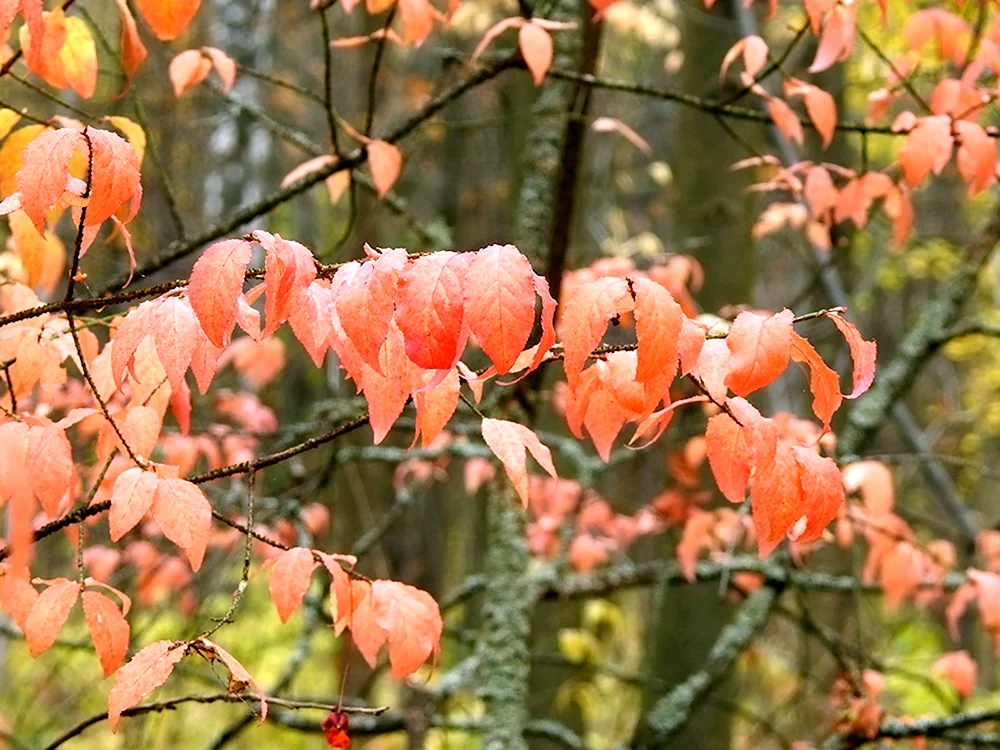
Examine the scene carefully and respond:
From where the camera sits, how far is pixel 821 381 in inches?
55.1

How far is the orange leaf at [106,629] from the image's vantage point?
4.89 ft

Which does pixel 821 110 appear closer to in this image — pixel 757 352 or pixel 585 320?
pixel 757 352

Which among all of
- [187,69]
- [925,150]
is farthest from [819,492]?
[187,69]

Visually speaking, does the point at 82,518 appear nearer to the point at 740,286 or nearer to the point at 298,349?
the point at 740,286

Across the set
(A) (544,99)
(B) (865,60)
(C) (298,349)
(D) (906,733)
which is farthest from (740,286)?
(C) (298,349)

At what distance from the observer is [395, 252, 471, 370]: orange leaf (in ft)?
3.67

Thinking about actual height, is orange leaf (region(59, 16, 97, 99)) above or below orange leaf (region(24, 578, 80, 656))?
above

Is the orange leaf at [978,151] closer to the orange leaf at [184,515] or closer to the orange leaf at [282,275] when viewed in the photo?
the orange leaf at [282,275]

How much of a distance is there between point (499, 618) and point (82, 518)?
1.50 meters

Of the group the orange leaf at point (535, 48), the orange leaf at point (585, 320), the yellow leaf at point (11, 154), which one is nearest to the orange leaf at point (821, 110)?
the orange leaf at point (535, 48)

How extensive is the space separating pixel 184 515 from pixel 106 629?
0.81 feet

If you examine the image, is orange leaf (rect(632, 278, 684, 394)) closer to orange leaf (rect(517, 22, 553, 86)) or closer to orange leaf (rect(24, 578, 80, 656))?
orange leaf (rect(24, 578, 80, 656))

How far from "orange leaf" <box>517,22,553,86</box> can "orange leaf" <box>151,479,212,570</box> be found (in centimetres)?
129

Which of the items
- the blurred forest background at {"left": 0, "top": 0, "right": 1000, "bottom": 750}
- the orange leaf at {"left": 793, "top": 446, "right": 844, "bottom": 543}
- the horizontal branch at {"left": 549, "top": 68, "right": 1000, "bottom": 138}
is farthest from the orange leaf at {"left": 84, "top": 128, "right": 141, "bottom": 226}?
the horizontal branch at {"left": 549, "top": 68, "right": 1000, "bottom": 138}
